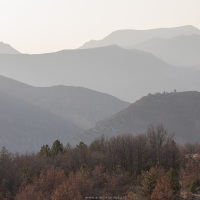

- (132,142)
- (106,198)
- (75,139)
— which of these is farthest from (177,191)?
(75,139)

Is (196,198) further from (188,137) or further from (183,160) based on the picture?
(188,137)

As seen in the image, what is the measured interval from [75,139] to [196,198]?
171 m

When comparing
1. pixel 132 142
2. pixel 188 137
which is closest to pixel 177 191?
pixel 132 142

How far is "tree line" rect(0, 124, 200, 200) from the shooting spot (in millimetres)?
30422

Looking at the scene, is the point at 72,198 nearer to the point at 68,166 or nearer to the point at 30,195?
the point at 30,195

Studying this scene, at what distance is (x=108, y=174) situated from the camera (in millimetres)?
42469

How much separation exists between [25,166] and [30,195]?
56.8 ft

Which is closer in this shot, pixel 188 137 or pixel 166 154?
pixel 166 154

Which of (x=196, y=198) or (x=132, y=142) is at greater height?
(x=132, y=142)

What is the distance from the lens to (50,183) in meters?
38.0

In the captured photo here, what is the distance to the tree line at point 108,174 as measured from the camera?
99.8 feet

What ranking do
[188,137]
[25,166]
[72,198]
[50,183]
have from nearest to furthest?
[72,198] < [50,183] < [25,166] < [188,137]

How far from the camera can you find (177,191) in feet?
95.9

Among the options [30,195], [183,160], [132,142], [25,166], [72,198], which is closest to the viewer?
[72,198]
